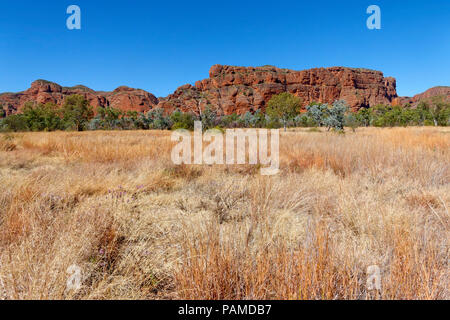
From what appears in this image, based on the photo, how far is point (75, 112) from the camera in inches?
1435

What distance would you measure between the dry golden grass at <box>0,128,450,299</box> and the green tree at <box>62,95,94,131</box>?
43.1m

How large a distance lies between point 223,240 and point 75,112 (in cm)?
4578

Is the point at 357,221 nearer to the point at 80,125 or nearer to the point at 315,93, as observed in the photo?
the point at 80,125

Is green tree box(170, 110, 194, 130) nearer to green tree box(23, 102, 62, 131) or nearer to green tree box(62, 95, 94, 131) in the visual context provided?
green tree box(62, 95, 94, 131)

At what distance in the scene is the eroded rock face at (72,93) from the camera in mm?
111094

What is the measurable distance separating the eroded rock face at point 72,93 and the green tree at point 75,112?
268 feet

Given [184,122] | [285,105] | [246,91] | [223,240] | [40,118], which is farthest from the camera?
[246,91]

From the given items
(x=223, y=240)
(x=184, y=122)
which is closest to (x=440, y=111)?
(x=184, y=122)

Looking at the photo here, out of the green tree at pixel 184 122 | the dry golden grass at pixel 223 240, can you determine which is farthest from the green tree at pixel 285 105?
the dry golden grass at pixel 223 240

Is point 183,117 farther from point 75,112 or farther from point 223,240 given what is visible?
point 223,240

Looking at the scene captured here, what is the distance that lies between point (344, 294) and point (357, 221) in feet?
3.50

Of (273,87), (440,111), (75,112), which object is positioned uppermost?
(273,87)

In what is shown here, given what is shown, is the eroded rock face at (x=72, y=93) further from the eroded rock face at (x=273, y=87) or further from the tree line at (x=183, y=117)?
the tree line at (x=183, y=117)
